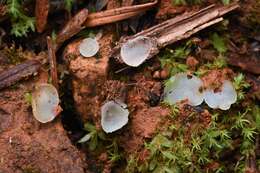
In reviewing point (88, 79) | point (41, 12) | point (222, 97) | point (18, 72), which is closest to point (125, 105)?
point (88, 79)

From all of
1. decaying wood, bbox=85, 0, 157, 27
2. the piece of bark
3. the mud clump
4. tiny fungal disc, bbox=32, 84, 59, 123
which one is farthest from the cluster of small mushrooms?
the piece of bark

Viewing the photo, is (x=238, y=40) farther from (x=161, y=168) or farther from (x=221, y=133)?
(x=161, y=168)

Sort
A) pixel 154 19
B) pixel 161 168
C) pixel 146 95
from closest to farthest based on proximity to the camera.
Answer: pixel 161 168, pixel 146 95, pixel 154 19

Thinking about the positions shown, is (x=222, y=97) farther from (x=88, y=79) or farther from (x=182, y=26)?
(x=88, y=79)

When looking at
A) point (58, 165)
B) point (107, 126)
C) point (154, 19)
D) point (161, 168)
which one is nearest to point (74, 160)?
point (58, 165)

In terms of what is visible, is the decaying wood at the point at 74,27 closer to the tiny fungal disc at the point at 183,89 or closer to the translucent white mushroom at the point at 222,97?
the tiny fungal disc at the point at 183,89

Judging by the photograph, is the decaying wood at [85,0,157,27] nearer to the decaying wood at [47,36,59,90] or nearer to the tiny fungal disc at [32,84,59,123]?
the decaying wood at [47,36,59,90]

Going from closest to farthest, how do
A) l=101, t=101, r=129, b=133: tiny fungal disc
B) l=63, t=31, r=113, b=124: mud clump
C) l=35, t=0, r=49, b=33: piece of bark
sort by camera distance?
l=101, t=101, r=129, b=133: tiny fungal disc
l=63, t=31, r=113, b=124: mud clump
l=35, t=0, r=49, b=33: piece of bark

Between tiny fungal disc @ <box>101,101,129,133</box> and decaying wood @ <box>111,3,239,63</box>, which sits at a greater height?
decaying wood @ <box>111,3,239,63</box>
